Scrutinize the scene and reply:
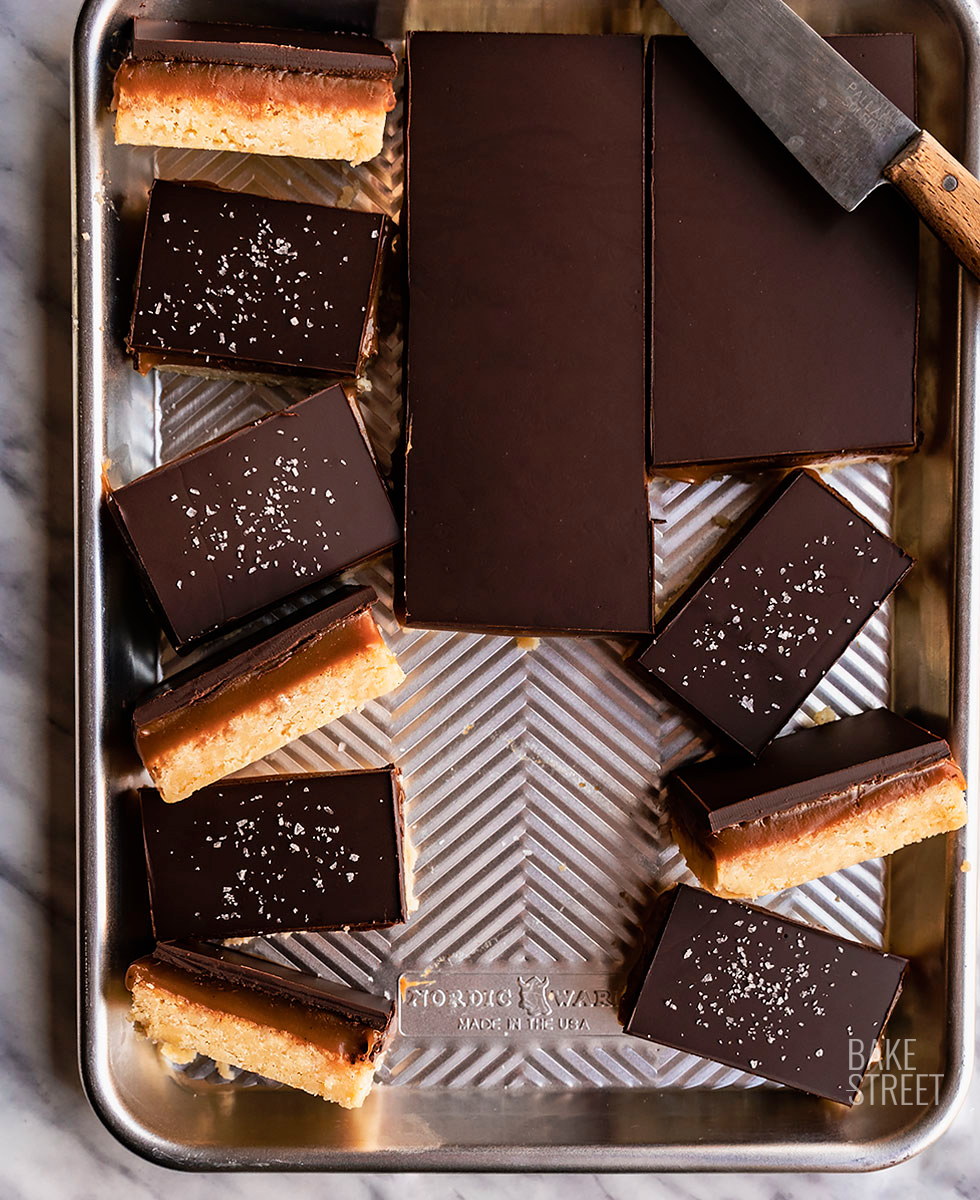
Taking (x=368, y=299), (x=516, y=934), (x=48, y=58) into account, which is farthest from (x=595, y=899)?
(x=48, y=58)

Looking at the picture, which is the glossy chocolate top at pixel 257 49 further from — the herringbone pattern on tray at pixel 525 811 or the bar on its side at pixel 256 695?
the bar on its side at pixel 256 695

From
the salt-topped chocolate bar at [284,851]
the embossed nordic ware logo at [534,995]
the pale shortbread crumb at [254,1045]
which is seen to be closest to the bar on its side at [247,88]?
the salt-topped chocolate bar at [284,851]

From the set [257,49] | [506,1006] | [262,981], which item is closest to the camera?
[257,49]

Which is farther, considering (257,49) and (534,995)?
(534,995)

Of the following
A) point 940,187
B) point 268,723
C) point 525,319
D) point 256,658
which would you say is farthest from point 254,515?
point 940,187

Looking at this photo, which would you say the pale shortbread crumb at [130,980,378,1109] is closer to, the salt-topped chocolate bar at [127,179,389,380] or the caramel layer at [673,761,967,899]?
the caramel layer at [673,761,967,899]

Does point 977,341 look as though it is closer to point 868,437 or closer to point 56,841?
point 868,437

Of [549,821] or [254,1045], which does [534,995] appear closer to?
[549,821]
